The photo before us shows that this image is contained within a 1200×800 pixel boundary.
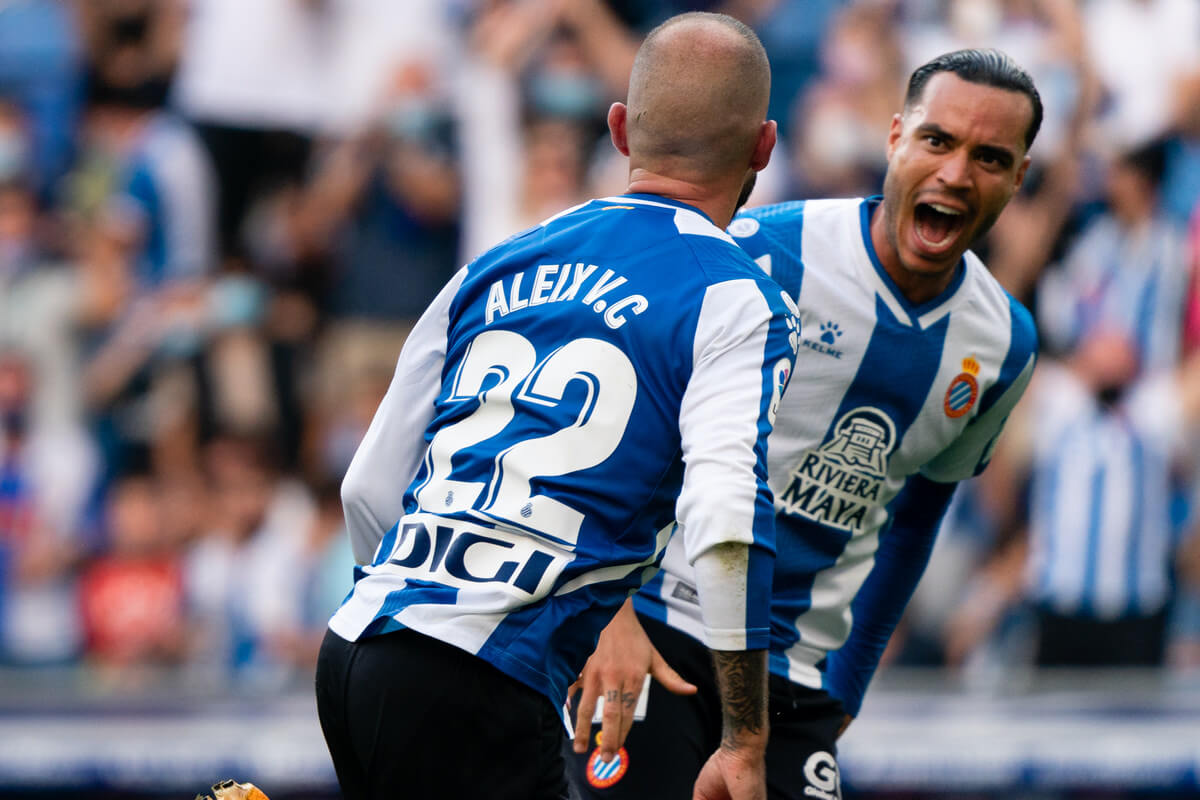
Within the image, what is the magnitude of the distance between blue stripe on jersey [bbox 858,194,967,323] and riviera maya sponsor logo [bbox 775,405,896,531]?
0.86 ft

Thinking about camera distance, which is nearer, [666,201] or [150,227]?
[666,201]

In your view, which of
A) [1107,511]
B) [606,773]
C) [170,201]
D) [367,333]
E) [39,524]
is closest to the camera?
[606,773]

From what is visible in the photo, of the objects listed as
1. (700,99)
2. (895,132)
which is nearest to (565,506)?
(700,99)

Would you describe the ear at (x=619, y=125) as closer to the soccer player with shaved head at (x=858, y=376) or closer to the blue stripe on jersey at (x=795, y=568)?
the soccer player with shaved head at (x=858, y=376)

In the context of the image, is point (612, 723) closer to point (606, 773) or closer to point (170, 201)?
point (606, 773)

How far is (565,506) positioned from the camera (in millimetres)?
2400

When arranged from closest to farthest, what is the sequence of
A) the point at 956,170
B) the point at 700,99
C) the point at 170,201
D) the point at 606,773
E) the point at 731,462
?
the point at 731,462 < the point at 700,99 < the point at 606,773 < the point at 956,170 < the point at 170,201

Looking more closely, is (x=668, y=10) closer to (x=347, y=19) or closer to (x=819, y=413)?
(x=347, y=19)

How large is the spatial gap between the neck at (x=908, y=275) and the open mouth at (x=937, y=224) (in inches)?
3.1

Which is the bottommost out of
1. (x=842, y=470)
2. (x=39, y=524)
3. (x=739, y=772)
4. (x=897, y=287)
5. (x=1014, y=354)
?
(x=39, y=524)

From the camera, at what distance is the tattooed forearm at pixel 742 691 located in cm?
238

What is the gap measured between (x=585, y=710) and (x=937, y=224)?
140cm

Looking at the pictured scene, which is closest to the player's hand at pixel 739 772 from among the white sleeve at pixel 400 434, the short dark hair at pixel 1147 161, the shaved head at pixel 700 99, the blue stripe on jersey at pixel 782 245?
the white sleeve at pixel 400 434

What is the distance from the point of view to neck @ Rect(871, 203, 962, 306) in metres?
3.41
